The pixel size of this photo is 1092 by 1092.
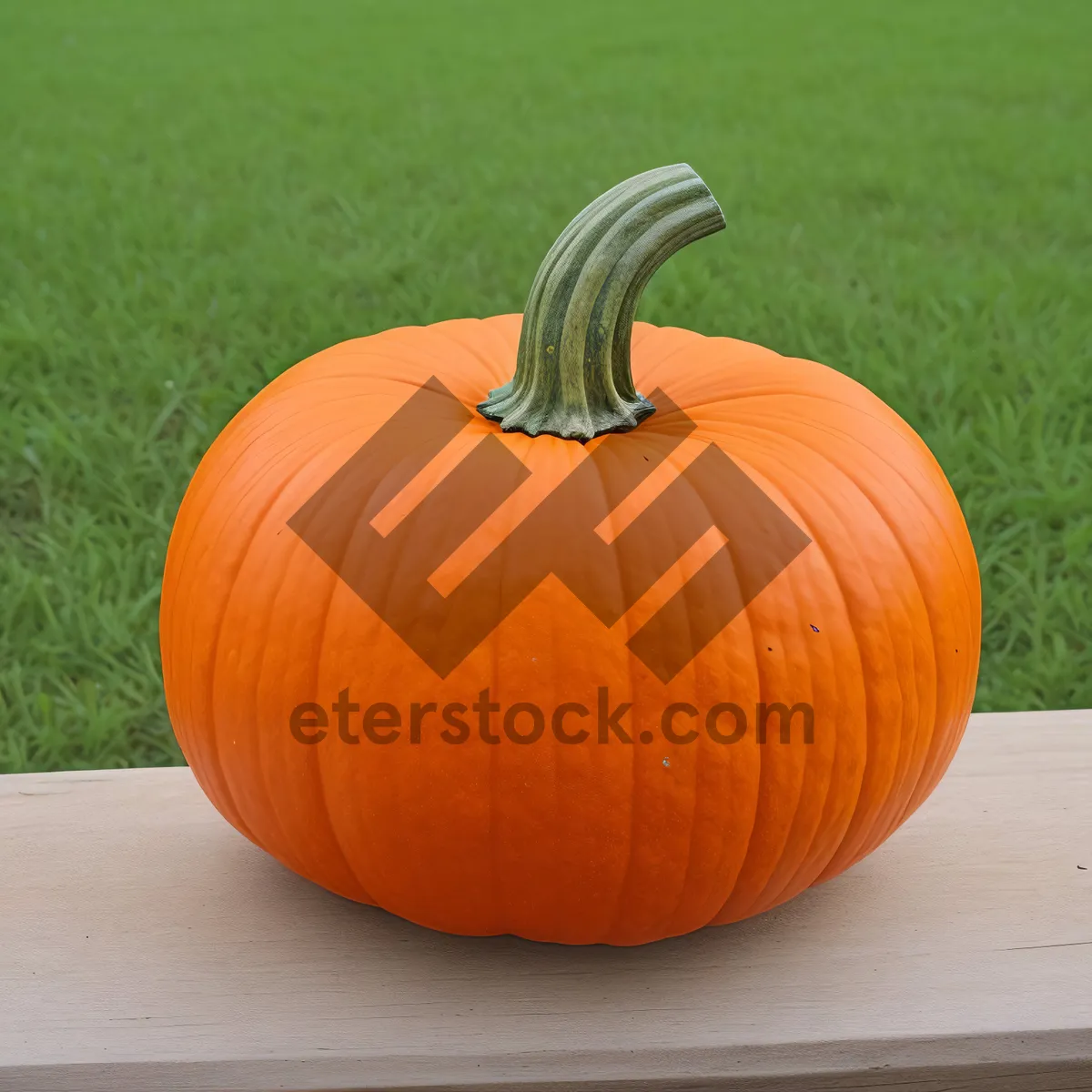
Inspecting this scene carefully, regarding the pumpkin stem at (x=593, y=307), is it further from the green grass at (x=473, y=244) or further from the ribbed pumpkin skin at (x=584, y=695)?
the green grass at (x=473, y=244)

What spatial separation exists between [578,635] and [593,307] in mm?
365

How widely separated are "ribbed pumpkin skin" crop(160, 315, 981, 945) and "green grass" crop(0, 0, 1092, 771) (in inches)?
41.3

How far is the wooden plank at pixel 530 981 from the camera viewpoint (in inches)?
50.8

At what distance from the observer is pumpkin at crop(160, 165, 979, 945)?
A: 1.24 meters

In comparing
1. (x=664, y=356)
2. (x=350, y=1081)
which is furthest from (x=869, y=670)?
(x=350, y=1081)

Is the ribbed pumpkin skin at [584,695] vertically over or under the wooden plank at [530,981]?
over

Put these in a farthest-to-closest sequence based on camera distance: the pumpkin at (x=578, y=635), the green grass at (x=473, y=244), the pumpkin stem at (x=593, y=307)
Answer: the green grass at (x=473, y=244) → the pumpkin stem at (x=593, y=307) → the pumpkin at (x=578, y=635)

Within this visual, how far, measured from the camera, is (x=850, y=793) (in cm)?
132

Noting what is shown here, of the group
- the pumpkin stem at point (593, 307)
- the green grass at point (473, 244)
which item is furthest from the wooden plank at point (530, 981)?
the green grass at point (473, 244)

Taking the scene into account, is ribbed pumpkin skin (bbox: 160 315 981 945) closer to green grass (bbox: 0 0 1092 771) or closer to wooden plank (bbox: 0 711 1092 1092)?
wooden plank (bbox: 0 711 1092 1092)

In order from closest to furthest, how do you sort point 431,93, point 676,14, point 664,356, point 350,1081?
point 350,1081
point 664,356
point 431,93
point 676,14

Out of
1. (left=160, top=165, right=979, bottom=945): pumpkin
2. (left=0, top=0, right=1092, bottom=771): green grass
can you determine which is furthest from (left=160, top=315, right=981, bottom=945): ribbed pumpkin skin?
(left=0, top=0, right=1092, bottom=771): green grass

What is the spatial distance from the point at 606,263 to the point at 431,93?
5693mm

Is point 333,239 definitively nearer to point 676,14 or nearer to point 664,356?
point 664,356
